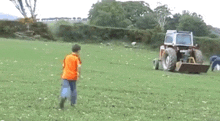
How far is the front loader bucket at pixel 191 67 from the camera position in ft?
69.5

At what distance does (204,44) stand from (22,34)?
21.0m

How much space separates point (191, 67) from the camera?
21375 mm

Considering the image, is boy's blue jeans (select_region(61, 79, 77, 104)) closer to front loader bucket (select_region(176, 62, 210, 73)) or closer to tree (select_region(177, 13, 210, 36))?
front loader bucket (select_region(176, 62, 210, 73))

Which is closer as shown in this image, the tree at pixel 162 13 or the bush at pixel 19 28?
the bush at pixel 19 28

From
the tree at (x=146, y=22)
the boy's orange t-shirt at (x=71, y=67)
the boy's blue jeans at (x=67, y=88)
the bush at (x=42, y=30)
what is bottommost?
the boy's blue jeans at (x=67, y=88)

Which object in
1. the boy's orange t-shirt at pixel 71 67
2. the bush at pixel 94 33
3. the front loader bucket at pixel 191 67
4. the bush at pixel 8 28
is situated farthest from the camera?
the bush at pixel 94 33

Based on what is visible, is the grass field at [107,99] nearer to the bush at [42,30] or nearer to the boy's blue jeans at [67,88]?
the boy's blue jeans at [67,88]

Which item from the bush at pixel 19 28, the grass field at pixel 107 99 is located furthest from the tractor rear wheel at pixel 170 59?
the bush at pixel 19 28

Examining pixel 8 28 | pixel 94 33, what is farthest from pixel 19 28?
pixel 94 33

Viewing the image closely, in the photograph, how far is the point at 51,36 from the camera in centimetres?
4831

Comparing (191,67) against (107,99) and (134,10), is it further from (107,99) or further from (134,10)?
(134,10)

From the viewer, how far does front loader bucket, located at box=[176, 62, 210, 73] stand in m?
21.2

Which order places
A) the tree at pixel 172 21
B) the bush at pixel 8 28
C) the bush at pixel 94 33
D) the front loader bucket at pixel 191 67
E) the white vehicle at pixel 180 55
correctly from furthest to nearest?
the tree at pixel 172 21
the bush at pixel 94 33
the bush at pixel 8 28
the white vehicle at pixel 180 55
the front loader bucket at pixel 191 67

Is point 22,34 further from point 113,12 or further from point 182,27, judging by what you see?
point 182,27
